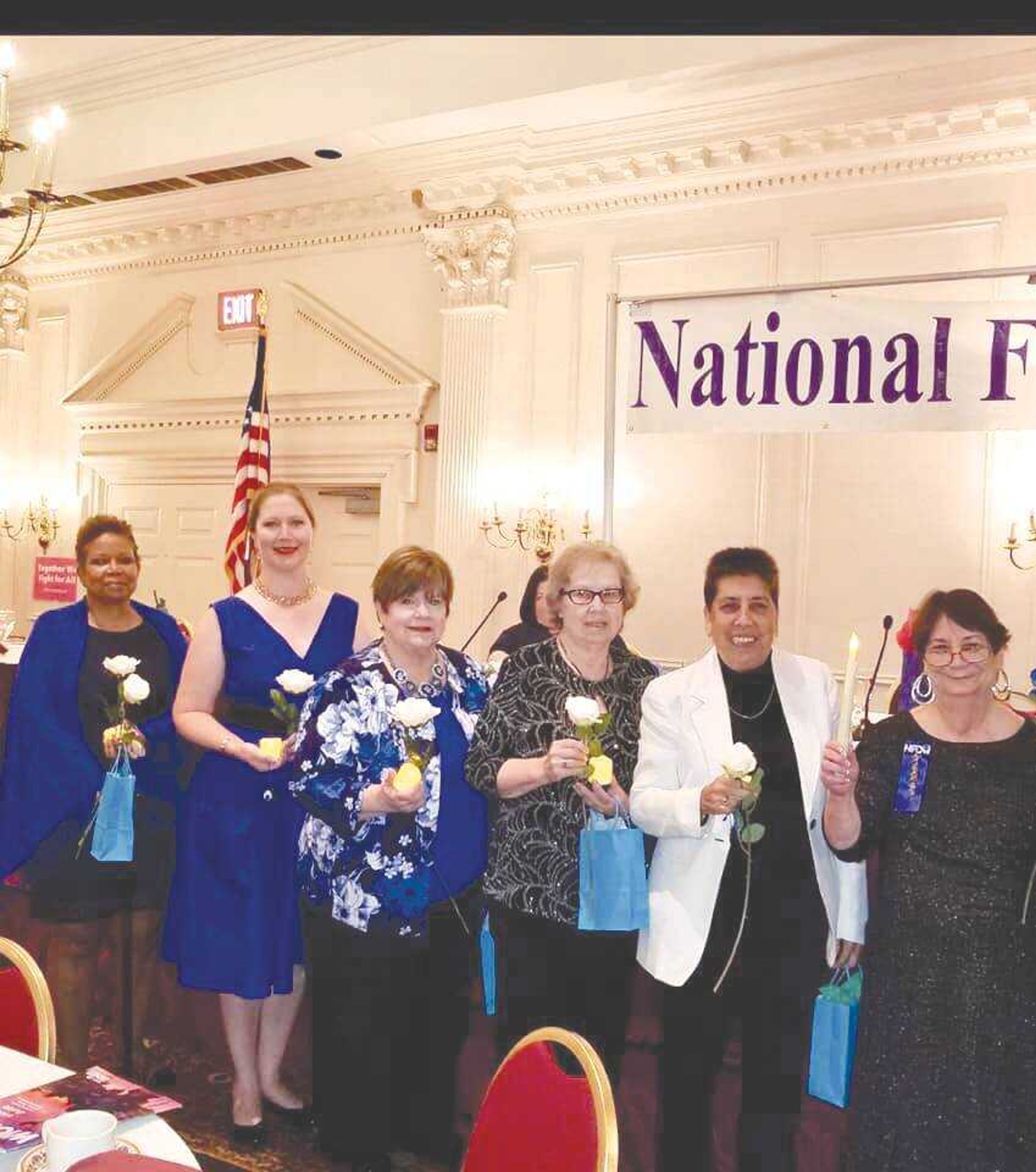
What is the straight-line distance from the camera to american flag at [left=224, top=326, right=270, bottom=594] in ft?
27.0

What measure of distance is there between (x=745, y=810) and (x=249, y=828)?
1461 millimetres

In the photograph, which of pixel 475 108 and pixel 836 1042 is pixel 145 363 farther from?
pixel 836 1042

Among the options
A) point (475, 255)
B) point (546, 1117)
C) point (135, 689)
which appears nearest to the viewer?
point (546, 1117)

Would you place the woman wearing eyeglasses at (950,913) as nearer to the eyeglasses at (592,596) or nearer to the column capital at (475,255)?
the eyeglasses at (592,596)

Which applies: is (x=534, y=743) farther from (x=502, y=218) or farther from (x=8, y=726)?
(x=502, y=218)

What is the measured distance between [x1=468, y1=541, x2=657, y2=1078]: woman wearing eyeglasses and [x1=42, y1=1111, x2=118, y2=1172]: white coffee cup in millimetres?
1269

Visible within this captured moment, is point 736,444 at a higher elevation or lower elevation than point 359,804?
higher

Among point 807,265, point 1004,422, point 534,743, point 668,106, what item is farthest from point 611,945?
point 668,106

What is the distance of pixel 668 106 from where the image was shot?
693cm


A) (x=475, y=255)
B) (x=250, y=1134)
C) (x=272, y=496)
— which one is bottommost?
(x=250, y=1134)

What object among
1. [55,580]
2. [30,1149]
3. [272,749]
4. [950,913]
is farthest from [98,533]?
[55,580]

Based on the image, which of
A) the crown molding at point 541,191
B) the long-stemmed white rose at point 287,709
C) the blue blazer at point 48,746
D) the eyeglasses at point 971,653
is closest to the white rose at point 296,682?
the long-stemmed white rose at point 287,709

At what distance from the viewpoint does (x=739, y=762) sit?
7.48 ft

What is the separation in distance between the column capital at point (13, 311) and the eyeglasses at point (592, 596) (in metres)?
9.12
